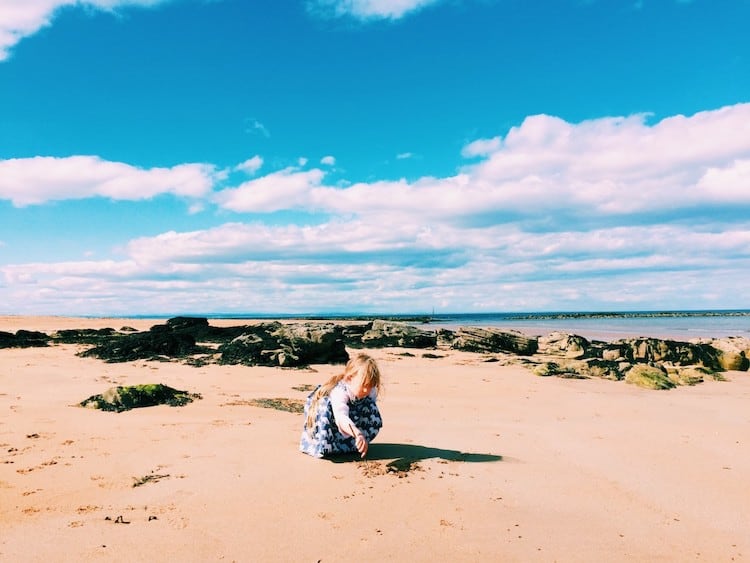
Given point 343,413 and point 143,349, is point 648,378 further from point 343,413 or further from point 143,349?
point 143,349

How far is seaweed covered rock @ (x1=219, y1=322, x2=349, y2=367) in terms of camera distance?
15.8 metres

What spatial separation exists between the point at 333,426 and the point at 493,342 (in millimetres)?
18358

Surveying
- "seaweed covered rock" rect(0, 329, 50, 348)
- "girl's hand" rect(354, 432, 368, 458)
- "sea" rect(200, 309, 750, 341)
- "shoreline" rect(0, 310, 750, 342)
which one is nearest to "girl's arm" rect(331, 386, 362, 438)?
"girl's hand" rect(354, 432, 368, 458)

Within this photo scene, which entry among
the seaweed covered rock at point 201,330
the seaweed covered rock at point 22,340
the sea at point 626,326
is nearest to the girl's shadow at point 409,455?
the seaweed covered rock at point 22,340

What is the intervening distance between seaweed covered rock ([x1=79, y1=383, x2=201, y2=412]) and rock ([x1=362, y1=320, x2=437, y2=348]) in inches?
588

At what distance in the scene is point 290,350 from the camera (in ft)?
52.4

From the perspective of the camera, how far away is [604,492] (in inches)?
198

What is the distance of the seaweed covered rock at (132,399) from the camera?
859cm

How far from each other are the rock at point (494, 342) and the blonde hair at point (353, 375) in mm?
17867

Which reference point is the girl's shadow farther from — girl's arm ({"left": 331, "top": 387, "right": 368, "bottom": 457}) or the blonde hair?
the blonde hair

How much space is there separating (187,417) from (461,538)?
18.1ft

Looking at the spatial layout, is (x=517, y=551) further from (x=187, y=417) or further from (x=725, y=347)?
(x=725, y=347)

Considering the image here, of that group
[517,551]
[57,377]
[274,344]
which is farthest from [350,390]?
[274,344]

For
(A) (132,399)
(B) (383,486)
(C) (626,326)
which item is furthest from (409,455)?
(C) (626,326)
